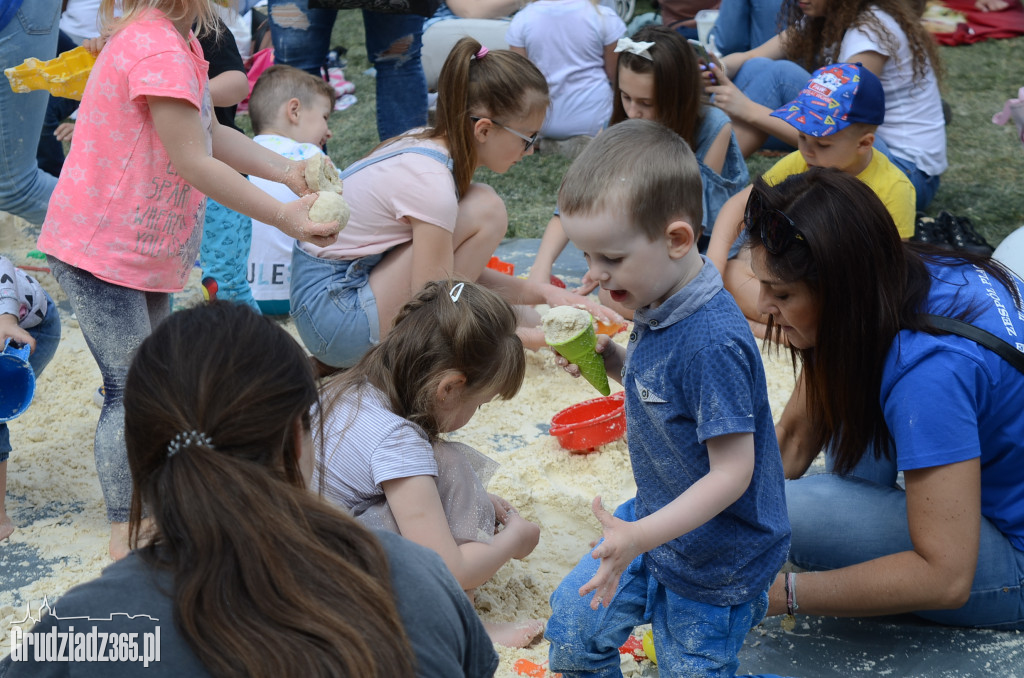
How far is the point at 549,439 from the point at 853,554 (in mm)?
1084

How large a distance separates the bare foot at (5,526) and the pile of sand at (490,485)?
20 mm

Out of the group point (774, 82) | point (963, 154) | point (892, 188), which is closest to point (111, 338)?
point (892, 188)

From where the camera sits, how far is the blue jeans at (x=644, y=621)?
1.85 meters

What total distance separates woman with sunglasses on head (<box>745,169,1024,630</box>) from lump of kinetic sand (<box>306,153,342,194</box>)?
1.16 meters

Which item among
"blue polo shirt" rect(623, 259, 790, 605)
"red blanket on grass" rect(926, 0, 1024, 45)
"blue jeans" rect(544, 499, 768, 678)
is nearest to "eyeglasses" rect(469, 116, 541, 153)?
"blue polo shirt" rect(623, 259, 790, 605)

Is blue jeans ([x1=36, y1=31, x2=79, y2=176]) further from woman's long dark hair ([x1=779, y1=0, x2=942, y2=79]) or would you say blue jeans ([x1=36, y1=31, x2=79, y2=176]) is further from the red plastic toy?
woman's long dark hair ([x1=779, y1=0, x2=942, y2=79])

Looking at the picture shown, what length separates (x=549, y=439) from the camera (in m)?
3.04

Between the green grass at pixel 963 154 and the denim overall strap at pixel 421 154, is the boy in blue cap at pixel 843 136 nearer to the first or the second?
the denim overall strap at pixel 421 154

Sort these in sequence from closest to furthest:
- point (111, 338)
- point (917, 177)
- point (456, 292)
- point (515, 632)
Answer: point (456, 292) → point (515, 632) → point (111, 338) → point (917, 177)

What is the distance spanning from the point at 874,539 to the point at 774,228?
0.82 m

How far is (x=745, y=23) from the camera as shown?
5.71 metres

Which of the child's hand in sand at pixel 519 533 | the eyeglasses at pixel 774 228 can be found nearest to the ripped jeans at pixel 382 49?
the child's hand in sand at pixel 519 533

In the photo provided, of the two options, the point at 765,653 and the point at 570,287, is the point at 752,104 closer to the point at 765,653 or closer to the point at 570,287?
the point at 570,287

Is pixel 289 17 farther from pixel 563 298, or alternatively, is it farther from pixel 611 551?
pixel 611 551
